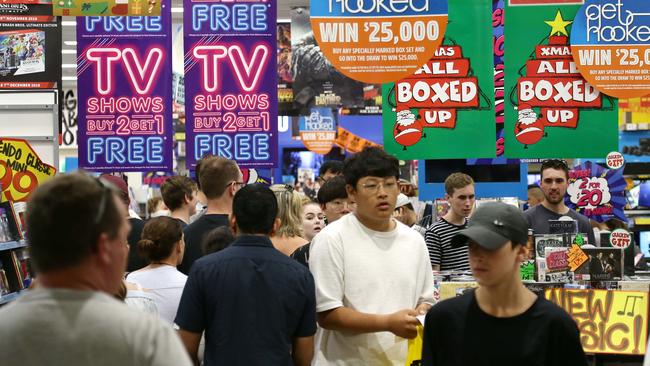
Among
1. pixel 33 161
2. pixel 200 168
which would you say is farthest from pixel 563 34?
pixel 33 161

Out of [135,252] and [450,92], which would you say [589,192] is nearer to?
[450,92]

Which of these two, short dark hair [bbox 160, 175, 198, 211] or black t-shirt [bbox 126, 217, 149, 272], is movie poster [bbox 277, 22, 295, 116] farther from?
black t-shirt [bbox 126, 217, 149, 272]

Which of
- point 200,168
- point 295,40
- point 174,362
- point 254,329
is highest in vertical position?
point 295,40

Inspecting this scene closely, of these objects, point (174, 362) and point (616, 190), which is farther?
point (616, 190)

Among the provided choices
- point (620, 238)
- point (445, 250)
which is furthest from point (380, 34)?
point (620, 238)

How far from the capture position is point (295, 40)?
508 inches

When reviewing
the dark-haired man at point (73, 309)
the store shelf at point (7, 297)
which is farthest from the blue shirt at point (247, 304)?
the store shelf at point (7, 297)

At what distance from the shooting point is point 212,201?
215 inches

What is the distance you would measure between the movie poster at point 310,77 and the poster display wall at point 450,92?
3884 mm

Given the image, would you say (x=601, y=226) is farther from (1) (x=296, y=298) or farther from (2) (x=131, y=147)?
(1) (x=296, y=298)

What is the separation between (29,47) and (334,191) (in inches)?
157

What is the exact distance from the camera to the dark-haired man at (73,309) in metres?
1.96

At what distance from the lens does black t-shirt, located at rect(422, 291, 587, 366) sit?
2727 millimetres

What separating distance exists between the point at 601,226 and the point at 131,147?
473cm
